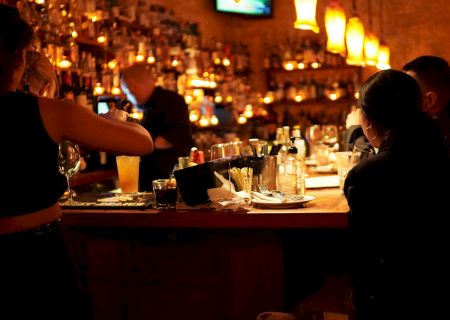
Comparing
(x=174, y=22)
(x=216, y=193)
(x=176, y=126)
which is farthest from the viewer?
(x=174, y=22)

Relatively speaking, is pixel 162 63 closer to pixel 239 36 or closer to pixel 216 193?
pixel 239 36

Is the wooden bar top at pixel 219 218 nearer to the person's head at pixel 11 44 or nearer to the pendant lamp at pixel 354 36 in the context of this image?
the person's head at pixel 11 44

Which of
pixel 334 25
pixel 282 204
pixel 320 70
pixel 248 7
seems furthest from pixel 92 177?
pixel 320 70

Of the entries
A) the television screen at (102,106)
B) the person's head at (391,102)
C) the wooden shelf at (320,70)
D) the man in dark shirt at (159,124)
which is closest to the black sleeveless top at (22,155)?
the person's head at (391,102)

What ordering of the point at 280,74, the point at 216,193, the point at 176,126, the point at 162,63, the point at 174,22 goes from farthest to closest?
the point at 280,74
the point at 174,22
the point at 162,63
the point at 176,126
the point at 216,193

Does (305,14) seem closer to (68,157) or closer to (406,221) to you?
(68,157)

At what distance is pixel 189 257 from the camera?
8.55 feet

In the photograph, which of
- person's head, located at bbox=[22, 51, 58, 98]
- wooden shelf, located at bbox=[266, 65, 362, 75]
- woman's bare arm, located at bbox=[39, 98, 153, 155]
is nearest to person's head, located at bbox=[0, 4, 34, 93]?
woman's bare arm, located at bbox=[39, 98, 153, 155]

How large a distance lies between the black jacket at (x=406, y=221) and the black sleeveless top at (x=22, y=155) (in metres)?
0.97

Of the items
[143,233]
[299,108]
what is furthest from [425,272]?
[299,108]

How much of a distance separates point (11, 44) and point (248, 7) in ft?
25.8

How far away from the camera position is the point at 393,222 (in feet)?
6.19

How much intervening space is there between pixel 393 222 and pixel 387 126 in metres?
0.32

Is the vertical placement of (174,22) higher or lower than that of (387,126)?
higher
